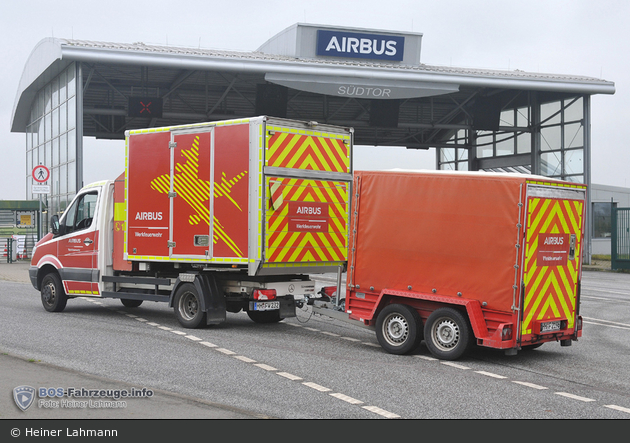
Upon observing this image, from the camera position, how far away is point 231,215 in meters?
11.1

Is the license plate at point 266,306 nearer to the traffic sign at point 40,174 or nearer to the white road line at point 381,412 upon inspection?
the white road line at point 381,412

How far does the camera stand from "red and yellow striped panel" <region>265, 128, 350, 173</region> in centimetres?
1094

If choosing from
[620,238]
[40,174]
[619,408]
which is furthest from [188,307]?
[620,238]

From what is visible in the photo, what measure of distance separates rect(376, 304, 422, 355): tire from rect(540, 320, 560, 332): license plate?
1550 millimetres

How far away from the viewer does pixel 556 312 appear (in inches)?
374

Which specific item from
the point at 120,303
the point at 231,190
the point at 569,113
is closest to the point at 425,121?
the point at 569,113

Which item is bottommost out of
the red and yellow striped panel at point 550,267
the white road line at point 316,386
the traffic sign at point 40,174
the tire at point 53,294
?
the white road line at point 316,386

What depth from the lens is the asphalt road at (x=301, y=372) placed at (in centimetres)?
654

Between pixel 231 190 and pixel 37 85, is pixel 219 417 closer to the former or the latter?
pixel 231 190

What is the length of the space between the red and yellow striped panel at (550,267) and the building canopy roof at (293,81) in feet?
66.6

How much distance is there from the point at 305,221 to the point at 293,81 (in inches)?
739

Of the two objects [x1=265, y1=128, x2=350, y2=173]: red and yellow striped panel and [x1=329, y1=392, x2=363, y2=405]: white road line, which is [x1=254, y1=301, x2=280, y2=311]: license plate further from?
[x1=329, y1=392, x2=363, y2=405]: white road line

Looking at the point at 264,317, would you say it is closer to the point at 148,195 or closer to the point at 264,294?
the point at 264,294

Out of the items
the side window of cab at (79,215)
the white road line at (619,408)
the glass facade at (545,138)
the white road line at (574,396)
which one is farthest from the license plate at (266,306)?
the glass facade at (545,138)
